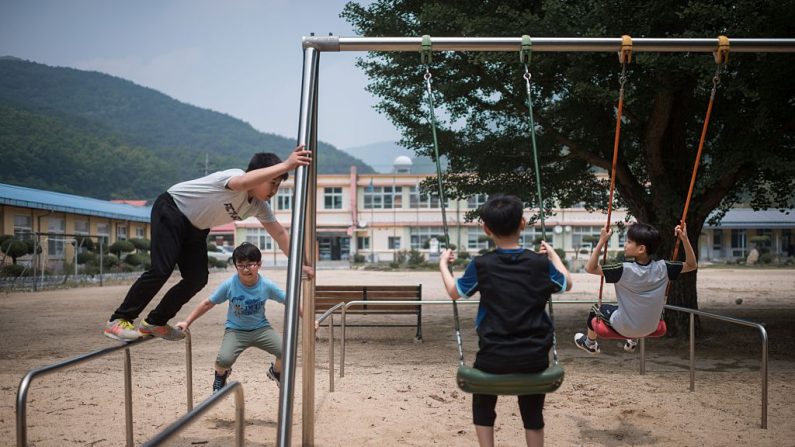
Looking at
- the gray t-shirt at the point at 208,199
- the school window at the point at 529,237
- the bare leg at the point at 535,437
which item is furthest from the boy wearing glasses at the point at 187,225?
the school window at the point at 529,237

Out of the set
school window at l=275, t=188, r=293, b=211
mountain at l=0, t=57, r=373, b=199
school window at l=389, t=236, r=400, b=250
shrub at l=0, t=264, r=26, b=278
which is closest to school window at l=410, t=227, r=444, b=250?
school window at l=389, t=236, r=400, b=250

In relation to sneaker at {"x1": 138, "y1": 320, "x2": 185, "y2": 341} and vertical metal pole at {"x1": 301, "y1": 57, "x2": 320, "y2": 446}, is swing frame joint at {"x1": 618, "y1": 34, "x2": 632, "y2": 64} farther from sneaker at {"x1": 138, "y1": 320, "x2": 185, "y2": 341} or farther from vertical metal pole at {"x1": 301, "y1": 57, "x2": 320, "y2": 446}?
sneaker at {"x1": 138, "y1": 320, "x2": 185, "y2": 341}

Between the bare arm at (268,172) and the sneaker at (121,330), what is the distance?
99 centimetres

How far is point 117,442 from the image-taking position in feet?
16.6

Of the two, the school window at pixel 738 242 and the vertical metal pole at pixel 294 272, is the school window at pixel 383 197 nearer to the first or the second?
→ the school window at pixel 738 242

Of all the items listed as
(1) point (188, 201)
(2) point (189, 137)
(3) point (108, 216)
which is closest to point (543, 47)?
(1) point (188, 201)

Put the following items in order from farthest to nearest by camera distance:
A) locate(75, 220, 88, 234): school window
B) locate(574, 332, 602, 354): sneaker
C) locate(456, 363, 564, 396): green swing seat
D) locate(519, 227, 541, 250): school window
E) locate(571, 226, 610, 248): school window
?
locate(571, 226, 610, 248): school window → locate(519, 227, 541, 250): school window → locate(75, 220, 88, 234): school window → locate(574, 332, 602, 354): sneaker → locate(456, 363, 564, 396): green swing seat

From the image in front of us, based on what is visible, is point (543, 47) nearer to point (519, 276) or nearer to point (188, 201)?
point (519, 276)

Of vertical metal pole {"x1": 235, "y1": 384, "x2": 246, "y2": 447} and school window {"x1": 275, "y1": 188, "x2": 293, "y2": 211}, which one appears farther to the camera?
school window {"x1": 275, "y1": 188, "x2": 293, "y2": 211}

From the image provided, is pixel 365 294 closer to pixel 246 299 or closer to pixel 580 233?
pixel 246 299

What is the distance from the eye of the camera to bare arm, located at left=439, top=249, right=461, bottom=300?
311cm

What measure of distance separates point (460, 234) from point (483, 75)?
1646 inches

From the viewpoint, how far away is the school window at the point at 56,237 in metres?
31.0

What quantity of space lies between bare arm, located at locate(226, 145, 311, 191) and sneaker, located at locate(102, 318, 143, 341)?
0.99m
